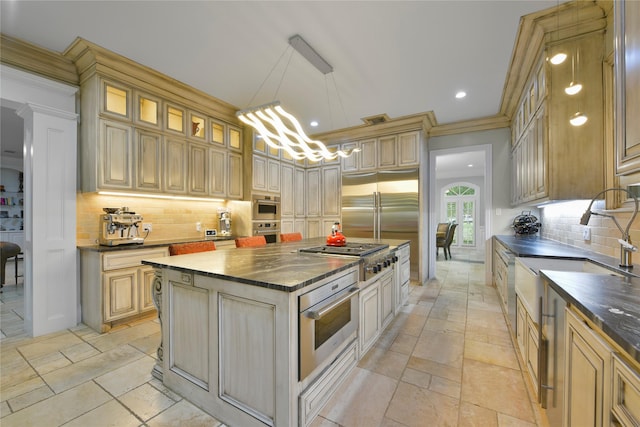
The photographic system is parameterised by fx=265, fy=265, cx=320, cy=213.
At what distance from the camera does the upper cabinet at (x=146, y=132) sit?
279 centimetres

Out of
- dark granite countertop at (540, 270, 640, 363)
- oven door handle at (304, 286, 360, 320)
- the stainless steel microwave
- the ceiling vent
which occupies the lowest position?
oven door handle at (304, 286, 360, 320)

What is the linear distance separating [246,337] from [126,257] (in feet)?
7.25

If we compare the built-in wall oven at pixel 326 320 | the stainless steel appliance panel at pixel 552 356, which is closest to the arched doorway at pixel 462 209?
the stainless steel appliance panel at pixel 552 356

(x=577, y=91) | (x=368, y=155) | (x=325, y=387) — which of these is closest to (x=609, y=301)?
(x=325, y=387)

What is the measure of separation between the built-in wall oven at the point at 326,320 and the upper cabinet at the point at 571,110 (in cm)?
208

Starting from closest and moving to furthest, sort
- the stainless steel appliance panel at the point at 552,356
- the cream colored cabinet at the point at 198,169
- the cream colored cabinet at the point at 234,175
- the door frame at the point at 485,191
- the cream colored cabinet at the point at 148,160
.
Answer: the stainless steel appliance panel at the point at 552,356 < the cream colored cabinet at the point at 148,160 < the cream colored cabinet at the point at 198,169 < the cream colored cabinet at the point at 234,175 < the door frame at the point at 485,191

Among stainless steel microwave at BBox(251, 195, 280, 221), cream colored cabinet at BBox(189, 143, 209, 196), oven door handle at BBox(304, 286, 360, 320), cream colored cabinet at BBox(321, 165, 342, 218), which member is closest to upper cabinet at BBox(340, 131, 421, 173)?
cream colored cabinet at BBox(321, 165, 342, 218)

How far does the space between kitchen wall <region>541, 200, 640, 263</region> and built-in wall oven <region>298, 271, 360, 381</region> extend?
1.83 meters

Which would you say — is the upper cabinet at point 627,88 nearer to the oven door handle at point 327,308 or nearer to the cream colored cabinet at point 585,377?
the cream colored cabinet at point 585,377

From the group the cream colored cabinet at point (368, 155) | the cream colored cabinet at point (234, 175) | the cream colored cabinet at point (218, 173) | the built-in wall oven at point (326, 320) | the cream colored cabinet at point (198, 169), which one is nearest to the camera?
the built-in wall oven at point (326, 320)

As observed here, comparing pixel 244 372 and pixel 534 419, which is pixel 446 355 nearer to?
pixel 534 419

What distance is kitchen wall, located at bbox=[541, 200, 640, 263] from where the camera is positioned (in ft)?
5.97

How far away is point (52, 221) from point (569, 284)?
416cm

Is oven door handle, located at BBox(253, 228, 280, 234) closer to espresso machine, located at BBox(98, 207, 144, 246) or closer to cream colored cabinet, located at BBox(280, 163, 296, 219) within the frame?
cream colored cabinet, located at BBox(280, 163, 296, 219)
